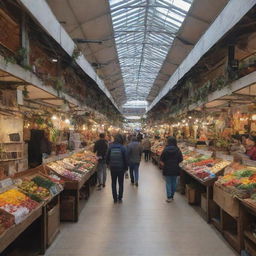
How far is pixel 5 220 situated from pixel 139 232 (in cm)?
244

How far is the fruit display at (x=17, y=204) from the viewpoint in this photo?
3.24 m

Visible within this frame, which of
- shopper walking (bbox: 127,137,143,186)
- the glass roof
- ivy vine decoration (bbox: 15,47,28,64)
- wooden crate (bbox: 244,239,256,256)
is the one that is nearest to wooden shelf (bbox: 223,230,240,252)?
wooden crate (bbox: 244,239,256,256)

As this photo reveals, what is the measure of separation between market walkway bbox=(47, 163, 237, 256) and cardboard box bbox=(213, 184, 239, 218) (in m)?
0.54

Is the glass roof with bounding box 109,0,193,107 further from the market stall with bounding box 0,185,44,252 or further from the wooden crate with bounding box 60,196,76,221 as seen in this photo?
the market stall with bounding box 0,185,44,252

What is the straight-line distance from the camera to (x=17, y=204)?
11.5ft

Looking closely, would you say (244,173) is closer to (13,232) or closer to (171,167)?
(171,167)

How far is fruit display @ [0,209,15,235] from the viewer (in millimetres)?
2961

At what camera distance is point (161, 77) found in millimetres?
20234

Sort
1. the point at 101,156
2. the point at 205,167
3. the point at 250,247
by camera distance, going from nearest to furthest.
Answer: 1. the point at 250,247
2. the point at 205,167
3. the point at 101,156

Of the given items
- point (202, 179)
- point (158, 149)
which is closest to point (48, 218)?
point (202, 179)

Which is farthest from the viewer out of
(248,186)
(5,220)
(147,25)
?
(147,25)

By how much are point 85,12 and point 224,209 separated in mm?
7600

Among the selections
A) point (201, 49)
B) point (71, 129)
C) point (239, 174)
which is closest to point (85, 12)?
point (71, 129)

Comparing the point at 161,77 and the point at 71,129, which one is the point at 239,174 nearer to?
the point at 71,129
